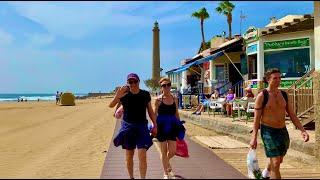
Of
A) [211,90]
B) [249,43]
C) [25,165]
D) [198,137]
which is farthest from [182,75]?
[25,165]

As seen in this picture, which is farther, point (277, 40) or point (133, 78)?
point (277, 40)

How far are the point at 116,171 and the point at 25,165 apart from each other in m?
3.02

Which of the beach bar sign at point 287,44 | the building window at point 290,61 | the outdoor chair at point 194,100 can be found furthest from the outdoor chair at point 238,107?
the outdoor chair at point 194,100

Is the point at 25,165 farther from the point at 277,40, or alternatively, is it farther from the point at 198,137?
the point at 277,40

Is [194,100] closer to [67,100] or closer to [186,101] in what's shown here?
[186,101]

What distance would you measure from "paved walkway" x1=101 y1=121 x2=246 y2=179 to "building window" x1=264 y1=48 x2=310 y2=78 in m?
9.41

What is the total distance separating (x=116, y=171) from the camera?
840 centimetres

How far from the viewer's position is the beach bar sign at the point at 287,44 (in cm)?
1897

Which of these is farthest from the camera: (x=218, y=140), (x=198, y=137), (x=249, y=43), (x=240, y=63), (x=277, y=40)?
(x=240, y=63)

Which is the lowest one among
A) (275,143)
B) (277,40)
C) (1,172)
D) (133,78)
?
(1,172)

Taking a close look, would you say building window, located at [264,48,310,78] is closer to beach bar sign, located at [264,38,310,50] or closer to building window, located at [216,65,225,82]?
beach bar sign, located at [264,38,310,50]

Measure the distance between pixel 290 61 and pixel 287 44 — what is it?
67 centimetres

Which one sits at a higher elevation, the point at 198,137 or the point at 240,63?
the point at 240,63

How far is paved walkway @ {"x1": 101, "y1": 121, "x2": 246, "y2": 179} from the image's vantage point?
796 centimetres
